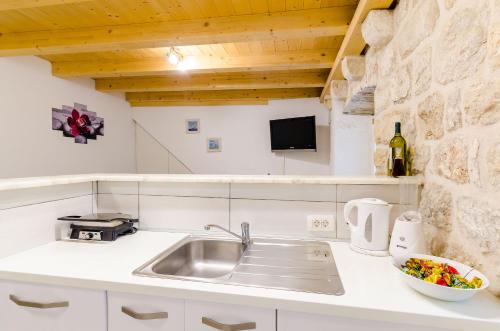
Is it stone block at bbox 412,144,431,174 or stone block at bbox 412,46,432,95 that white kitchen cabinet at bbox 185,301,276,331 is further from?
stone block at bbox 412,46,432,95

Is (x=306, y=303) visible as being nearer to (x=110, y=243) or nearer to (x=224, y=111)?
(x=110, y=243)

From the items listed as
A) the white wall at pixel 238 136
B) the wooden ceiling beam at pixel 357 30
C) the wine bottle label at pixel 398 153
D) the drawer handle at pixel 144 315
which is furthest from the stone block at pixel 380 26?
the white wall at pixel 238 136

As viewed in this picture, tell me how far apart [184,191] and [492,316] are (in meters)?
1.18

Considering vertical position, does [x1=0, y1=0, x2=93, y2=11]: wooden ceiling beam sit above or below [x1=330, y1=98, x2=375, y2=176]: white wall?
above

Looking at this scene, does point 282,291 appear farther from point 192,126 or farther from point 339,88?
point 192,126

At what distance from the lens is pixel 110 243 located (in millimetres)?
1206

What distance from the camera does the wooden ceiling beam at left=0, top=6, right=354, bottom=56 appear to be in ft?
6.61

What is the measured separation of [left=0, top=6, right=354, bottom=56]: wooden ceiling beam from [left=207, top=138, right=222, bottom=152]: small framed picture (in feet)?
8.35

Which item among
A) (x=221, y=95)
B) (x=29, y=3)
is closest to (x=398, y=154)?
(x=29, y=3)

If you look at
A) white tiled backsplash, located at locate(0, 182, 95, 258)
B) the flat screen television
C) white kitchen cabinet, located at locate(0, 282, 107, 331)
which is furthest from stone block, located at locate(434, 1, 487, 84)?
the flat screen television

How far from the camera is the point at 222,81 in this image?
12.1ft

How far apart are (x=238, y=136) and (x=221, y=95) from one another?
29.6 inches

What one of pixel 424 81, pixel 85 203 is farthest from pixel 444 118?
pixel 85 203

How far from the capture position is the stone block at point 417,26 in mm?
990
